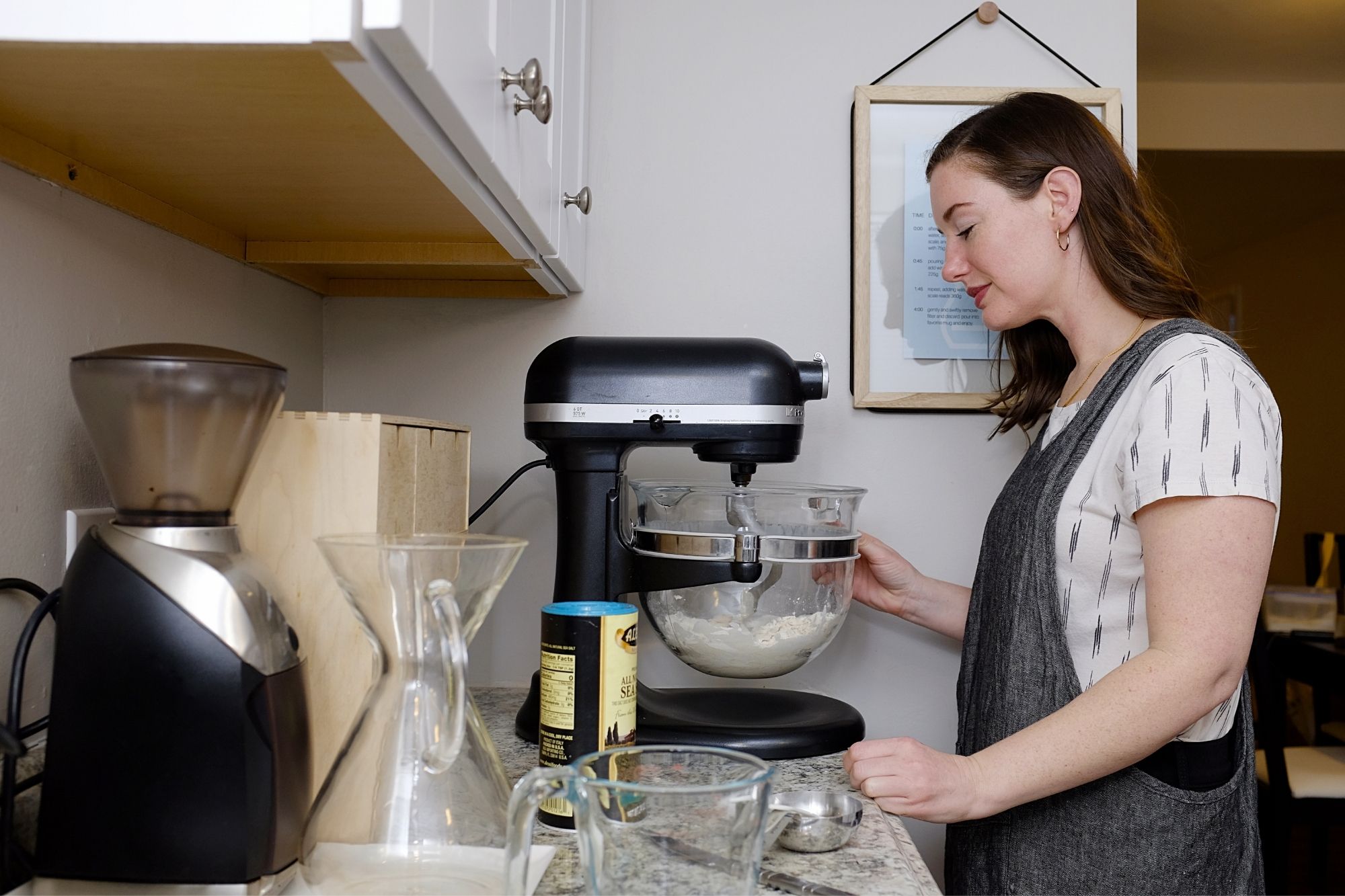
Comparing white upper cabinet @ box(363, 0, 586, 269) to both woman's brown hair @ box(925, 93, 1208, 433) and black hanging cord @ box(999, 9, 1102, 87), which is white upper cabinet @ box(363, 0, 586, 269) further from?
black hanging cord @ box(999, 9, 1102, 87)

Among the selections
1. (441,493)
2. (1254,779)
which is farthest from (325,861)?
(1254,779)

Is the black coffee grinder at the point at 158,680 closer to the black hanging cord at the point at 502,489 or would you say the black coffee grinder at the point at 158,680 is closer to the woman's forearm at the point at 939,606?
the black hanging cord at the point at 502,489

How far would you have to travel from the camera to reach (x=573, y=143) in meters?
1.27

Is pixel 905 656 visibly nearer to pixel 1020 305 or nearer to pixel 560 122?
pixel 1020 305

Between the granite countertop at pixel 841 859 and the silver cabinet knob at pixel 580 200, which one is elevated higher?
the silver cabinet knob at pixel 580 200

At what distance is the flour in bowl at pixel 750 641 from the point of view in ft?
3.48

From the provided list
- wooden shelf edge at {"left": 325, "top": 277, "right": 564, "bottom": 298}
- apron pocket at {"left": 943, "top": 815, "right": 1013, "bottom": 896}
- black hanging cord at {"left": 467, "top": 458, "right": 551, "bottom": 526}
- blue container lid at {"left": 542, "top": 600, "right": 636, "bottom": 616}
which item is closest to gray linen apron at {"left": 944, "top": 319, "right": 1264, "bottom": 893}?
apron pocket at {"left": 943, "top": 815, "right": 1013, "bottom": 896}

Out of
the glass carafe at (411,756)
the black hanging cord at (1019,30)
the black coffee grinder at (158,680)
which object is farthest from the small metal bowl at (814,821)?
the black hanging cord at (1019,30)

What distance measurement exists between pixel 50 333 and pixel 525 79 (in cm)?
43

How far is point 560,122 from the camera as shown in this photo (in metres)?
1.16

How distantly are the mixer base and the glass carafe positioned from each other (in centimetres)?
41

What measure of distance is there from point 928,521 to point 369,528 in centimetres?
89

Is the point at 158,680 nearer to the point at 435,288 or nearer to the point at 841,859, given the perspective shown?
the point at 841,859

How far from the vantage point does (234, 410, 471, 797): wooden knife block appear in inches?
31.5
